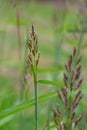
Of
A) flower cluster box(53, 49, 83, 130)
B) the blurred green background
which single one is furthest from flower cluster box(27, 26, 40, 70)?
the blurred green background

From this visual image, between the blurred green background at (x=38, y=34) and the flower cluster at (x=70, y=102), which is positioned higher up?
the flower cluster at (x=70, y=102)

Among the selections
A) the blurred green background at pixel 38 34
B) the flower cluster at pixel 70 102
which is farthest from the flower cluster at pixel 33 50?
the blurred green background at pixel 38 34

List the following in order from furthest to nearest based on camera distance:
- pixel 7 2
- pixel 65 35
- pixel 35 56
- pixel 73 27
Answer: pixel 65 35 < pixel 73 27 < pixel 7 2 < pixel 35 56

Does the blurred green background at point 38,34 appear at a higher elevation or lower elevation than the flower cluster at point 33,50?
lower

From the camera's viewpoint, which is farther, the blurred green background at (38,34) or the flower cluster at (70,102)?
the blurred green background at (38,34)

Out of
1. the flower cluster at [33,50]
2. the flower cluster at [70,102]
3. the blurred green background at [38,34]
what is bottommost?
the blurred green background at [38,34]

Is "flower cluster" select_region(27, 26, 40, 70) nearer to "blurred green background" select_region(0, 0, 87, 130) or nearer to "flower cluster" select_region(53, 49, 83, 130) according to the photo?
"flower cluster" select_region(53, 49, 83, 130)

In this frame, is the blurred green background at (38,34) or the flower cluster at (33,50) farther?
the blurred green background at (38,34)

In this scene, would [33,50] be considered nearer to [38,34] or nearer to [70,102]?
[70,102]

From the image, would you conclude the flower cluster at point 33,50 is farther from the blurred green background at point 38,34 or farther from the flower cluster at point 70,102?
the blurred green background at point 38,34

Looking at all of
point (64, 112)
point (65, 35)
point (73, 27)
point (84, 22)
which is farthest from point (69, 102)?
point (65, 35)

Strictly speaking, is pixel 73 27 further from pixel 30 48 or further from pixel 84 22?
pixel 30 48
